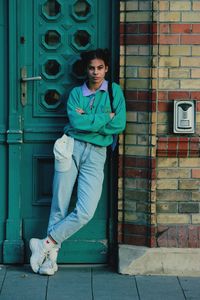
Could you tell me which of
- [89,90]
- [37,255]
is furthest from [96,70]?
[37,255]

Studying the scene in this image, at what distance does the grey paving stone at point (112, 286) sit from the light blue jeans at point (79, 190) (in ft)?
1.50

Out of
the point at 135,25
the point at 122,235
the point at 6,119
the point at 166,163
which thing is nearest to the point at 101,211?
the point at 122,235

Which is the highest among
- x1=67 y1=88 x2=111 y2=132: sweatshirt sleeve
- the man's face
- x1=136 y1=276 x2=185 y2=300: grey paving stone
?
the man's face

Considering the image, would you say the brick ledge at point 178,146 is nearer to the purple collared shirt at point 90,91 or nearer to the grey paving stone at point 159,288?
the purple collared shirt at point 90,91

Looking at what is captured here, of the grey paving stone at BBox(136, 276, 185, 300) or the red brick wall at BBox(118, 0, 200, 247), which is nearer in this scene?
the grey paving stone at BBox(136, 276, 185, 300)

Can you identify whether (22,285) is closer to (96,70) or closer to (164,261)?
(164,261)

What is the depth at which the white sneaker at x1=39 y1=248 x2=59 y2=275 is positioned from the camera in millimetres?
6168

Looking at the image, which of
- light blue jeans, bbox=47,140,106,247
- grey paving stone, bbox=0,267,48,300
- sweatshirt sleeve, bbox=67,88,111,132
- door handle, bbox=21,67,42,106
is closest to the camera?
grey paving stone, bbox=0,267,48,300

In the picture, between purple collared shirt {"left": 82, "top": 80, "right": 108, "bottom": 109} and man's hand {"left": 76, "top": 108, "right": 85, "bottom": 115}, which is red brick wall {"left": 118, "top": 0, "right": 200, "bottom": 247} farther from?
man's hand {"left": 76, "top": 108, "right": 85, "bottom": 115}

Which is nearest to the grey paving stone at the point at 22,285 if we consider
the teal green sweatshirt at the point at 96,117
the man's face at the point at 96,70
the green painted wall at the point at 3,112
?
the green painted wall at the point at 3,112

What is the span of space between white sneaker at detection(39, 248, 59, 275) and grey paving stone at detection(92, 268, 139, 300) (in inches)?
13.8

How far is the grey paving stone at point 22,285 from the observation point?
18.8 feet

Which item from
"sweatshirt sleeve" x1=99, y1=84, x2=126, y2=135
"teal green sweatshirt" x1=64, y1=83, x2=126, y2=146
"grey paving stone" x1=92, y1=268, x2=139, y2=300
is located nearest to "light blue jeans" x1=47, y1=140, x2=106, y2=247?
"teal green sweatshirt" x1=64, y1=83, x2=126, y2=146

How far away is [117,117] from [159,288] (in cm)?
142
